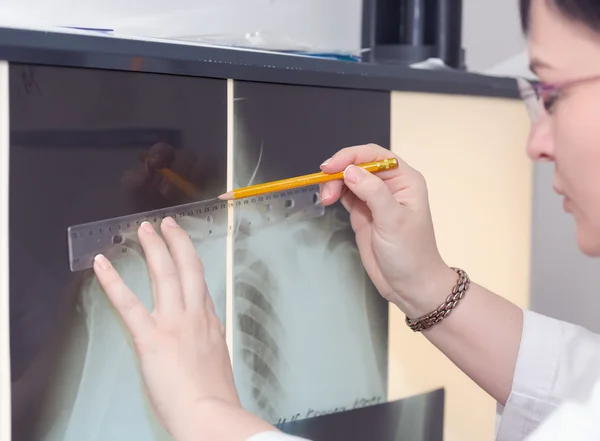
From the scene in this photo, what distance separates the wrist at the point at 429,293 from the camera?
0.74m

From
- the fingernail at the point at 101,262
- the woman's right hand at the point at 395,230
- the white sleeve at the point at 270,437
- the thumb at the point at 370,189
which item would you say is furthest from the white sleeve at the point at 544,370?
the fingernail at the point at 101,262

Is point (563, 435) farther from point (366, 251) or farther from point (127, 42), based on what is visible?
point (127, 42)

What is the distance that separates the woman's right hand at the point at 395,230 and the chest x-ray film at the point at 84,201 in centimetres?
13

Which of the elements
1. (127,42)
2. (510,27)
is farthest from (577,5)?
(510,27)

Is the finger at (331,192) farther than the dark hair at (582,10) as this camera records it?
Yes

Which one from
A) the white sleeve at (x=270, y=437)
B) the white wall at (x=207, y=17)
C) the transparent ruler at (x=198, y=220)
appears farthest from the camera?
the white wall at (x=207, y=17)

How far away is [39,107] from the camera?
1.90ft

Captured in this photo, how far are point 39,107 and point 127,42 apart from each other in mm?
92

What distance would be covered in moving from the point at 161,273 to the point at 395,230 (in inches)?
9.5

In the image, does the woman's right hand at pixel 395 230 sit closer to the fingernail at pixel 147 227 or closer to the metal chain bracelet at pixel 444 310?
the metal chain bracelet at pixel 444 310

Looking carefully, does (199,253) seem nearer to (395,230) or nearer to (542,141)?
(395,230)

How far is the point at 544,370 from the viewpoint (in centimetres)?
75

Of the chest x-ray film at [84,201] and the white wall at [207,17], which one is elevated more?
the white wall at [207,17]

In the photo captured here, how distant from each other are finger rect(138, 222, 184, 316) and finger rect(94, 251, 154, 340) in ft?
0.05
